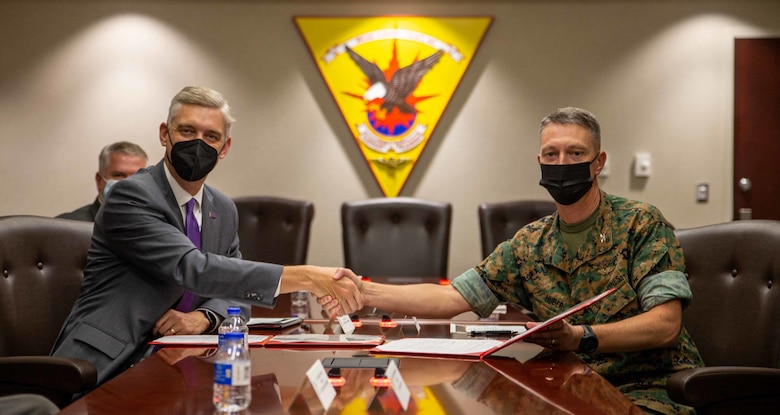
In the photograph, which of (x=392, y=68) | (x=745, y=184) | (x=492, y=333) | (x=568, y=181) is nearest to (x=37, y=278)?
(x=492, y=333)

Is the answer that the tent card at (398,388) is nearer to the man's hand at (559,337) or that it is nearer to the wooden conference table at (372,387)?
the wooden conference table at (372,387)

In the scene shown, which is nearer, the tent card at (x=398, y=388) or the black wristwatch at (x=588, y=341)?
the tent card at (x=398, y=388)

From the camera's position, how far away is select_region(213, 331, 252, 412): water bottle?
54.2 inches

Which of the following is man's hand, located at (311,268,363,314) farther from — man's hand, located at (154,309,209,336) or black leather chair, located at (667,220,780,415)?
black leather chair, located at (667,220,780,415)

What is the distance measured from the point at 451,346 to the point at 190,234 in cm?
102

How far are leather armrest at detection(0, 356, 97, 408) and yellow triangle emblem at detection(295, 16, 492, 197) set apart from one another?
3673mm

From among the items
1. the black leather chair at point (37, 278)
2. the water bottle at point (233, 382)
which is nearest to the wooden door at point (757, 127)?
the black leather chair at point (37, 278)

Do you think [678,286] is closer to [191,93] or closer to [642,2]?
[191,93]

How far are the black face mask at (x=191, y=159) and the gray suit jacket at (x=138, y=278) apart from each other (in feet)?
0.31

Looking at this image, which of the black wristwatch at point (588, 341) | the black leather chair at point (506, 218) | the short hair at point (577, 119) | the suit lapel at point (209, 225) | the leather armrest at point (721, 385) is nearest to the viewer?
the leather armrest at point (721, 385)

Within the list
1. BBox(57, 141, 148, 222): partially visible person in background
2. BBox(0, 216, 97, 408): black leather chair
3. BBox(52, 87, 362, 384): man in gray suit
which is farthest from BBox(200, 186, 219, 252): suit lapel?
BBox(57, 141, 148, 222): partially visible person in background

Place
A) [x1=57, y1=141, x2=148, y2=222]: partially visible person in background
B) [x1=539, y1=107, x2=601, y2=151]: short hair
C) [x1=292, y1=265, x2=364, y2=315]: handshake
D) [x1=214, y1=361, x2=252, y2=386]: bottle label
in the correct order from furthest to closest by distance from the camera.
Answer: [x1=57, y1=141, x2=148, y2=222]: partially visible person in background, [x1=539, y1=107, x2=601, y2=151]: short hair, [x1=292, y1=265, x2=364, y2=315]: handshake, [x1=214, y1=361, x2=252, y2=386]: bottle label

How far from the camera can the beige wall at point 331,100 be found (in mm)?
5500

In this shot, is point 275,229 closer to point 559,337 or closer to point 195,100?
point 195,100
